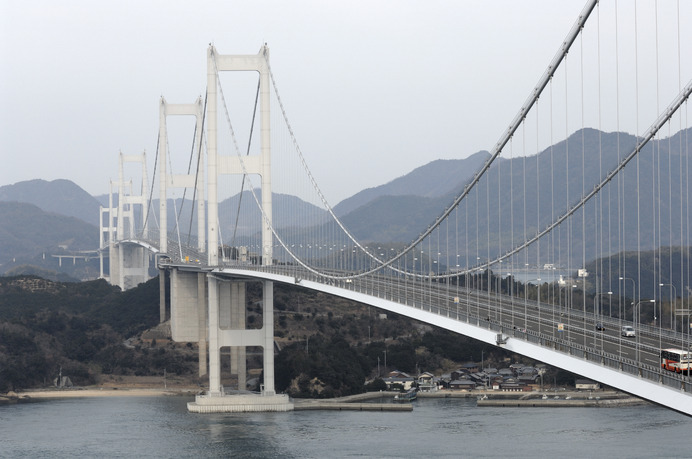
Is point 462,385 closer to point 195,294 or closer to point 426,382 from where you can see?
point 426,382

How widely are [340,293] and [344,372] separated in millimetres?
19038

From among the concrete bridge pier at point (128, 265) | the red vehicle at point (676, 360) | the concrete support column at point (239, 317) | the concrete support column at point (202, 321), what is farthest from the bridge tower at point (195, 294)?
the red vehicle at point (676, 360)

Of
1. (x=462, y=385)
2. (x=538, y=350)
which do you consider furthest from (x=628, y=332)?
(x=462, y=385)

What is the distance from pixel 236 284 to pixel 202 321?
6552 millimetres

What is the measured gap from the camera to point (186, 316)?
54.8 meters

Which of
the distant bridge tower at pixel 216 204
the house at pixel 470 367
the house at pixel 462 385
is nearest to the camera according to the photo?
the distant bridge tower at pixel 216 204

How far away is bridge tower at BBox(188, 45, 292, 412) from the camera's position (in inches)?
1646

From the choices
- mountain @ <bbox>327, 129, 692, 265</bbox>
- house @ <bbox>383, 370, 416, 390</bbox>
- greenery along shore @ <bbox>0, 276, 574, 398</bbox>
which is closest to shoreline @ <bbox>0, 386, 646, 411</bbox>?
greenery along shore @ <bbox>0, 276, 574, 398</bbox>

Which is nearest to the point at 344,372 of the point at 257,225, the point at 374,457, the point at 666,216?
the point at 257,225

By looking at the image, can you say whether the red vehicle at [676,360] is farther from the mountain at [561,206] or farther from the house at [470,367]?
the house at [470,367]

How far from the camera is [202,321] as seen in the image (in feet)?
172

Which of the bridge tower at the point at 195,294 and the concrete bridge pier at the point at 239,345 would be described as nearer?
the concrete bridge pier at the point at 239,345

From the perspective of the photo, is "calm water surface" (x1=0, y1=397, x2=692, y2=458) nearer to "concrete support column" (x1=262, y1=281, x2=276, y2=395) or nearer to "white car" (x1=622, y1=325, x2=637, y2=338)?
"concrete support column" (x1=262, y1=281, x2=276, y2=395)

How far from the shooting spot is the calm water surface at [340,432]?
3300 centimetres
